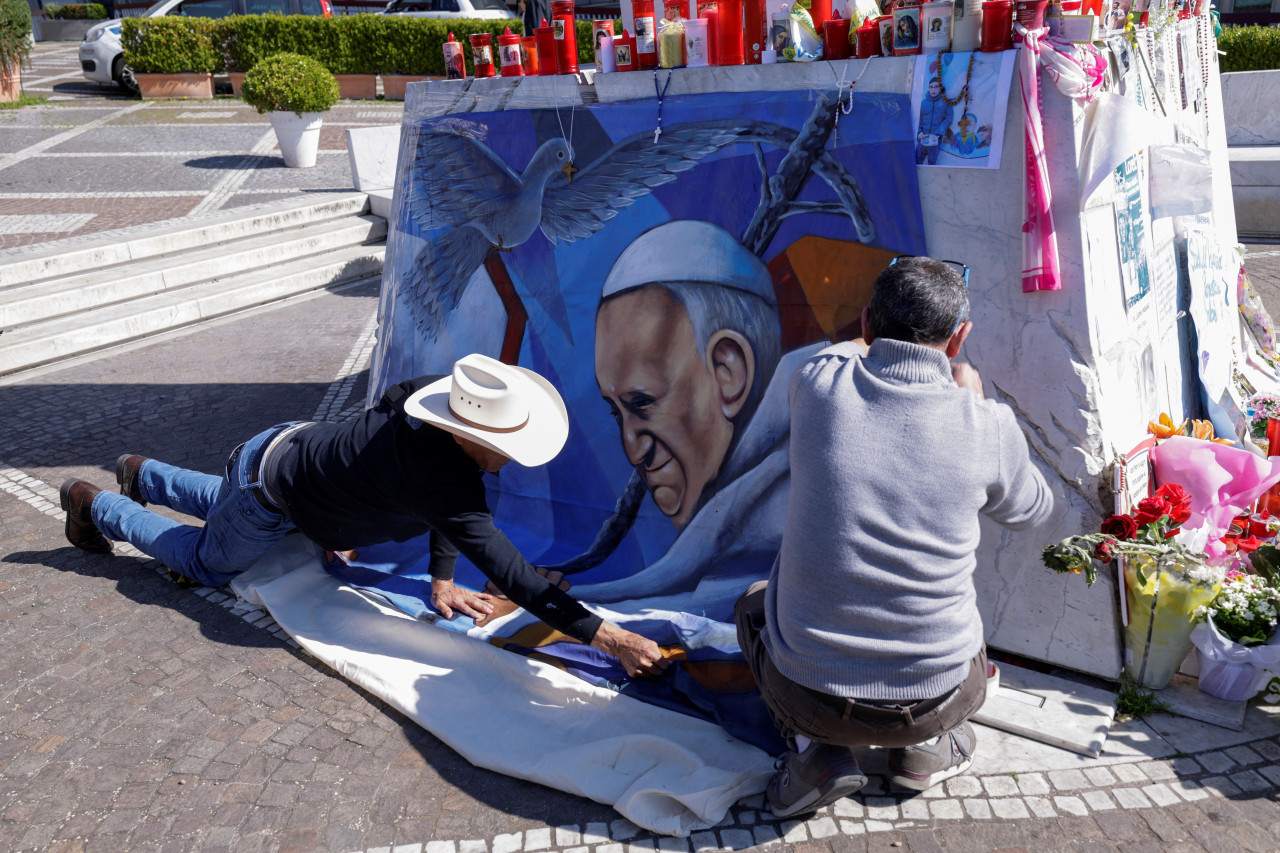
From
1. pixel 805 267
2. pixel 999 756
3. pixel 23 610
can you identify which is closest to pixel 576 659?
pixel 999 756

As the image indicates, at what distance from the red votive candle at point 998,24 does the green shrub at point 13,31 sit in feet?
56.8

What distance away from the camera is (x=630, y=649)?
109 inches

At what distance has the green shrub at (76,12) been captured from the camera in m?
25.2

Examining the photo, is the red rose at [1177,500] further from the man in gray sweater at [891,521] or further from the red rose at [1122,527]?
the man in gray sweater at [891,521]

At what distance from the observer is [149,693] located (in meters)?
3.14

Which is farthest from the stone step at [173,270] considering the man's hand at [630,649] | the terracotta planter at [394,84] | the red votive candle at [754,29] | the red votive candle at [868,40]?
the terracotta planter at [394,84]

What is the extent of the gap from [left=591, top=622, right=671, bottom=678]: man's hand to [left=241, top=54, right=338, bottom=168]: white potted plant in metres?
9.83

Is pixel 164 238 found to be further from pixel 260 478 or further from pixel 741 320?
pixel 741 320

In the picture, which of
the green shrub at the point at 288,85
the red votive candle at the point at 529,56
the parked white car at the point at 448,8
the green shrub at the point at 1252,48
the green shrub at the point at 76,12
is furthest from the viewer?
the green shrub at the point at 76,12

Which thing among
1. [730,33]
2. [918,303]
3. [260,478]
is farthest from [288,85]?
[918,303]

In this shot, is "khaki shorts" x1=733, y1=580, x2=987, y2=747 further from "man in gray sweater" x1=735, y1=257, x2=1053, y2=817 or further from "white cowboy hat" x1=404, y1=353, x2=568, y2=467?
"white cowboy hat" x1=404, y1=353, x2=568, y2=467

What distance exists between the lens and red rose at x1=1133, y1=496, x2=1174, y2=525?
2.79 meters

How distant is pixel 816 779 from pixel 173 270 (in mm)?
7354

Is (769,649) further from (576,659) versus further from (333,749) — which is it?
(333,749)
